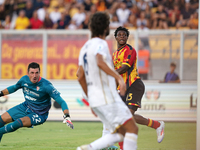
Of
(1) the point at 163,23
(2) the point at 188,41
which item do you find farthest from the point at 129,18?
(2) the point at 188,41

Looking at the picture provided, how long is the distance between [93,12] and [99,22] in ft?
35.3

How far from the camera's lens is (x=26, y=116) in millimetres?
6684

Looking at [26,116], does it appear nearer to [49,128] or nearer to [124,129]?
[124,129]

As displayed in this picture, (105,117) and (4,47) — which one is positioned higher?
(4,47)

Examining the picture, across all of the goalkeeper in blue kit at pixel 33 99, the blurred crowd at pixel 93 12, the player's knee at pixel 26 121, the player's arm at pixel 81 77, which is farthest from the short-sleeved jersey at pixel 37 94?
the blurred crowd at pixel 93 12

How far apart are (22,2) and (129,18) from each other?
4845mm

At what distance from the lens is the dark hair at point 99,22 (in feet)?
14.5

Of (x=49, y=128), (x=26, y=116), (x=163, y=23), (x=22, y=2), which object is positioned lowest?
(x=49, y=128)

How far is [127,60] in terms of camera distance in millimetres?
6195

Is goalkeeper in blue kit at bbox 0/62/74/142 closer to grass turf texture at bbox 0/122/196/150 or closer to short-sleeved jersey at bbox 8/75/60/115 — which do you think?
short-sleeved jersey at bbox 8/75/60/115

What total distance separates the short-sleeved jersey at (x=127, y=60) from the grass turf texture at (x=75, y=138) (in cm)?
156

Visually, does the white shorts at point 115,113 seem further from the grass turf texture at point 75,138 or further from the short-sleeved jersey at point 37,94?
the grass turf texture at point 75,138

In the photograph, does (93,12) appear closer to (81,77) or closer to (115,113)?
(81,77)

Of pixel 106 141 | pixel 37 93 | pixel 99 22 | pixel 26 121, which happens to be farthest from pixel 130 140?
pixel 37 93
